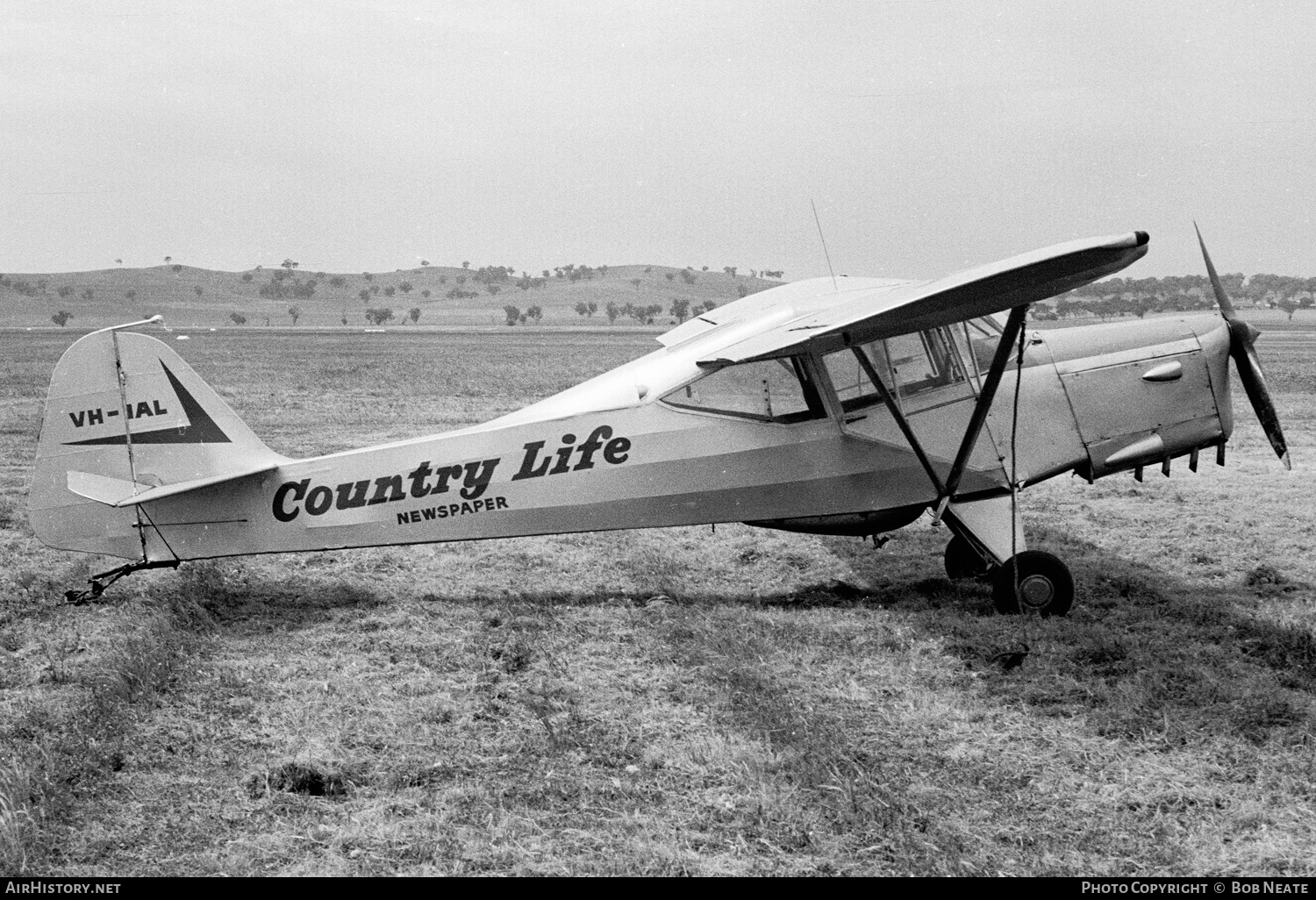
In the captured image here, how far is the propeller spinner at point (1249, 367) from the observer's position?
7.94m

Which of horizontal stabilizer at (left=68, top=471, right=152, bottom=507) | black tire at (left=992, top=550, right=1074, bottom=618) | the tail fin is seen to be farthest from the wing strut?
horizontal stabilizer at (left=68, top=471, right=152, bottom=507)

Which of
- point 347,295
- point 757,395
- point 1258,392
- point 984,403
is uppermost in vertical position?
point 347,295

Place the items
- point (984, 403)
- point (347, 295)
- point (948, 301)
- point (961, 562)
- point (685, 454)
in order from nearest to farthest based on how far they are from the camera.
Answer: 1. point (948, 301)
2. point (984, 403)
3. point (685, 454)
4. point (961, 562)
5. point (347, 295)

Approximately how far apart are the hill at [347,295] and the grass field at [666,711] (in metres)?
74.0

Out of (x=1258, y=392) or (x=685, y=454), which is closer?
(x=685, y=454)

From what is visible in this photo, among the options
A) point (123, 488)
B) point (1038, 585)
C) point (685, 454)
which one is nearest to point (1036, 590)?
point (1038, 585)

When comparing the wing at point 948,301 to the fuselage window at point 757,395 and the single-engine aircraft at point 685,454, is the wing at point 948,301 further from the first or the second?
the fuselage window at point 757,395

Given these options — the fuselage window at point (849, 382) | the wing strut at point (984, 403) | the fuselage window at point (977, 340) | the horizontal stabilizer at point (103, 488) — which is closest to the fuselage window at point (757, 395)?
the fuselage window at point (849, 382)

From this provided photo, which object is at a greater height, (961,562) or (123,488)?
(123,488)

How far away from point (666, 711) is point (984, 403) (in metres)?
3.02

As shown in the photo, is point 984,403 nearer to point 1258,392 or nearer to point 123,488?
point 1258,392

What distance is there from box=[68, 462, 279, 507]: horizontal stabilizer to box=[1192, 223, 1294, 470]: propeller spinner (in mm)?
7071

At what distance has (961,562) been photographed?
8461 millimetres

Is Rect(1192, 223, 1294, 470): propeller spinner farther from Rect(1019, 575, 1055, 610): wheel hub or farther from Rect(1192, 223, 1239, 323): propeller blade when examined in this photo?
Rect(1019, 575, 1055, 610): wheel hub
